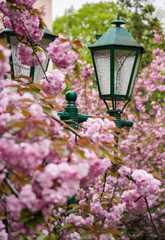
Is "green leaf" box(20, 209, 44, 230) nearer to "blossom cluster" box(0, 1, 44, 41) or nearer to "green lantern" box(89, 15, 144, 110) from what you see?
"blossom cluster" box(0, 1, 44, 41)

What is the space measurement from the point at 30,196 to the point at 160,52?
8.39 metres

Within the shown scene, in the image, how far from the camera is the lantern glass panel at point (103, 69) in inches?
128

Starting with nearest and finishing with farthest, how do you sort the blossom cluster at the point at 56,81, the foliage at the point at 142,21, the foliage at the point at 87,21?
the blossom cluster at the point at 56,81 < the foliage at the point at 142,21 < the foliage at the point at 87,21

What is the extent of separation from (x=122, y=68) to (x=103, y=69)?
0.64 ft

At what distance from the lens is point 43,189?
1259 millimetres

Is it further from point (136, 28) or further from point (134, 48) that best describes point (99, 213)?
point (136, 28)

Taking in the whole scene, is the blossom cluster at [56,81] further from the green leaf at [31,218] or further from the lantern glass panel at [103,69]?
the green leaf at [31,218]

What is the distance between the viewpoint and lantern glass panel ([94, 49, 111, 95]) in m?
3.25

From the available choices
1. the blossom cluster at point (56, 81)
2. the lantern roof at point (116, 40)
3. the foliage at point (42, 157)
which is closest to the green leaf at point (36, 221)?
the foliage at point (42, 157)

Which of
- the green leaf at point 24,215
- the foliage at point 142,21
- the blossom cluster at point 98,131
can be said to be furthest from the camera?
the foliage at point 142,21

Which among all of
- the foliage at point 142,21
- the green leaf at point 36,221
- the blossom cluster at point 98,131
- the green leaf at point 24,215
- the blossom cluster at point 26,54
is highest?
the foliage at point 142,21

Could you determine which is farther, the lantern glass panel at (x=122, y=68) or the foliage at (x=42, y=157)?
the lantern glass panel at (x=122, y=68)

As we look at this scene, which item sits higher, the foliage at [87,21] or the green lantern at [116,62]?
the foliage at [87,21]

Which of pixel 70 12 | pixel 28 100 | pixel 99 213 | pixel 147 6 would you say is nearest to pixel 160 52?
pixel 99 213
